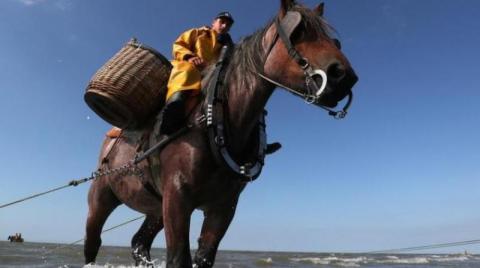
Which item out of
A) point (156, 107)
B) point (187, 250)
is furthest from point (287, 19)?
point (187, 250)

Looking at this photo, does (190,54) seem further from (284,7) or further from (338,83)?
(338,83)

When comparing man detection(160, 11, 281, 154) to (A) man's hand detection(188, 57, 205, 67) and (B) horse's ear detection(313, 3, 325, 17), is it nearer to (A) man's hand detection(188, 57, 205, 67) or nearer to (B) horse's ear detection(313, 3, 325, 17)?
(A) man's hand detection(188, 57, 205, 67)

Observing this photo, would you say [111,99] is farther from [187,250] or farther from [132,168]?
[187,250]

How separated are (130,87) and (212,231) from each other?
54.1 inches

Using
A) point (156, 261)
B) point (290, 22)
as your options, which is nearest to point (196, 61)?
point (290, 22)

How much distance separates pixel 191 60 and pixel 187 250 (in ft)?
5.04

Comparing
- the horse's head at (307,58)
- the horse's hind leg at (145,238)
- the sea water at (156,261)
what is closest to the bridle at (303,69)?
the horse's head at (307,58)

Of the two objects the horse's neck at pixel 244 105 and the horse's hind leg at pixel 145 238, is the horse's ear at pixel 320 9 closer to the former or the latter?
the horse's neck at pixel 244 105

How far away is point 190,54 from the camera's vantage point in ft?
12.6

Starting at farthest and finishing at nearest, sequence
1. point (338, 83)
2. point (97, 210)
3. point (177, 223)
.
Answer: point (97, 210) → point (177, 223) → point (338, 83)

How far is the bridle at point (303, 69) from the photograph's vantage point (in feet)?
9.16

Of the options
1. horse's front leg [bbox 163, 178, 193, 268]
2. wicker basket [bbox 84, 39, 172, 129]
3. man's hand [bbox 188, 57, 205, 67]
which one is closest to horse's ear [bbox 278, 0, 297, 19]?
man's hand [bbox 188, 57, 205, 67]

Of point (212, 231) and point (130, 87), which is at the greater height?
point (130, 87)

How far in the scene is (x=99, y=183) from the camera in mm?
5211
